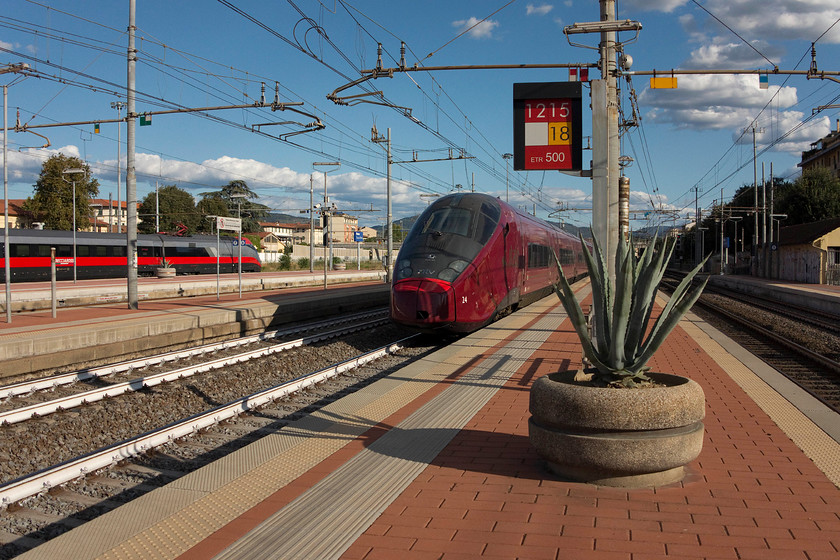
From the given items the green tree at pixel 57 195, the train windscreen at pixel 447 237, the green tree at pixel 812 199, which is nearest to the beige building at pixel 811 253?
the green tree at pixel 812 199

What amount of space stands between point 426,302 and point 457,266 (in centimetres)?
96

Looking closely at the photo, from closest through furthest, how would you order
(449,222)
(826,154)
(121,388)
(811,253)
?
(121,388) → (449,222) → (811,253) → (826,154)

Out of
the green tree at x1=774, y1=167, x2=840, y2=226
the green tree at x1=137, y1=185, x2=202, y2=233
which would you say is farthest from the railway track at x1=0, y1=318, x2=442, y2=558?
the green tree at x1=137, y1=185, x2=202, y2=233

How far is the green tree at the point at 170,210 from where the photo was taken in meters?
79.1

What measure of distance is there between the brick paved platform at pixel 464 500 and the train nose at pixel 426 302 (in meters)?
5.22

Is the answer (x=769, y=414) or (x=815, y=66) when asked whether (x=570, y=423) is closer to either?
(x=769, y=414)

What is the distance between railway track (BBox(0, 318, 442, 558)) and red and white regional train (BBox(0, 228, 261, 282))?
2240 centimetres

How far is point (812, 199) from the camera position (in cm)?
6112

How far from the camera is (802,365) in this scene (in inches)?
460

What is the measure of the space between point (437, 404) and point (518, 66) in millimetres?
6294

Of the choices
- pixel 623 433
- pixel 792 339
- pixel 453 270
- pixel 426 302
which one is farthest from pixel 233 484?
pixel 792 339

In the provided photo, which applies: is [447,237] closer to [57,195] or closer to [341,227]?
[57,195]

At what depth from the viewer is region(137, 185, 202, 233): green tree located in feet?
259

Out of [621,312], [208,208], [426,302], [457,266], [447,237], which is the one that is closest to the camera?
[621,312]
